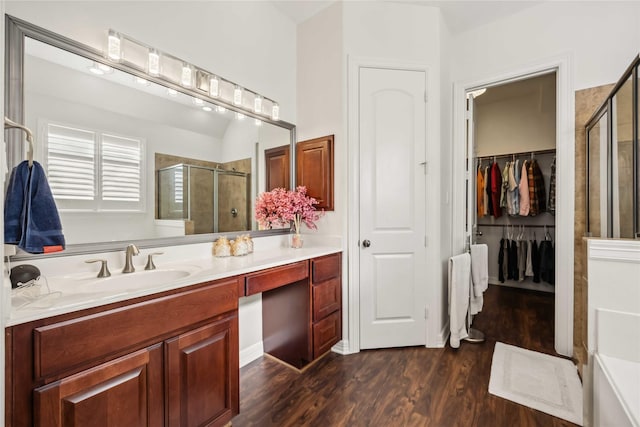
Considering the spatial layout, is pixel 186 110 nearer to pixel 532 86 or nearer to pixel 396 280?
pixel 396 280

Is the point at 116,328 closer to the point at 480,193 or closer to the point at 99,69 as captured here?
the point at 99,69

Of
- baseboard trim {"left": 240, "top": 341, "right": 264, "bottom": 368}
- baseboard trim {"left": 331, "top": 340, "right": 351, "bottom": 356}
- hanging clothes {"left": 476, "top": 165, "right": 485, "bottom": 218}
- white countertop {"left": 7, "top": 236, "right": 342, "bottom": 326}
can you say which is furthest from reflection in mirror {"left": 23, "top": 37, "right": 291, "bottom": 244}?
hanging clothes {"left": 476, "top": 165, "right": 485, "bottom": 218}

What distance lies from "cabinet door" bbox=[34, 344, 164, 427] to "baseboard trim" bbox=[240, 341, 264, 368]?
102cm

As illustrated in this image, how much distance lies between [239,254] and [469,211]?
7.45 ft

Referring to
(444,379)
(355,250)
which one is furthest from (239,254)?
(444,379)

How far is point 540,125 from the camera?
13.4 ft

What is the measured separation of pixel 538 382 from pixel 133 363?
243cm

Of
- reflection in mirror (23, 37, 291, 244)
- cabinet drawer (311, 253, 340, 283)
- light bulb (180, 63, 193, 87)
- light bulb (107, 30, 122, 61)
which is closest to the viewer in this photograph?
reflection in mirror (23, 37, 291, 244)

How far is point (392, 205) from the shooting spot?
8.18ft

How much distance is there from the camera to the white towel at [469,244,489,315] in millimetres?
2744

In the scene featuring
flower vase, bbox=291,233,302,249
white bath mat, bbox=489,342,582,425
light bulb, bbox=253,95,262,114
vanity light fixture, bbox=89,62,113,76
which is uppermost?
light bulb, bbox=253,95,262,114

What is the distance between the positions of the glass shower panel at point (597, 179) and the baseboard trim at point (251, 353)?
263 cm

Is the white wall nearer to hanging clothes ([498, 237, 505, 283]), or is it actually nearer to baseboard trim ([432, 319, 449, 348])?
baseboard trim ([432, 319, 449, 348])

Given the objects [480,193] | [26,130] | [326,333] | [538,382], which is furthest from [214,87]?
[480,193]
